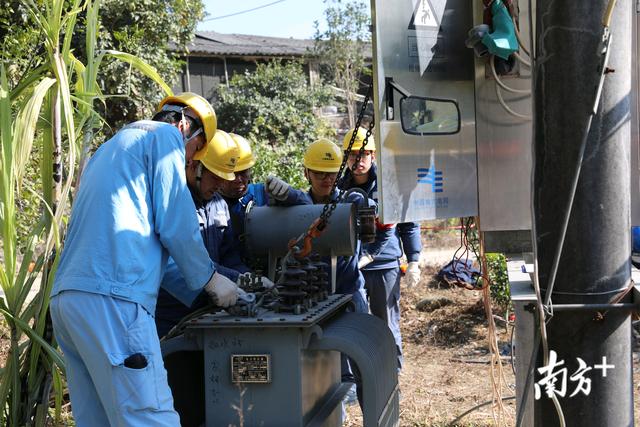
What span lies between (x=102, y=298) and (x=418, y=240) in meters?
4.22

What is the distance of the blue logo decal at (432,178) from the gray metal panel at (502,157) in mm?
258

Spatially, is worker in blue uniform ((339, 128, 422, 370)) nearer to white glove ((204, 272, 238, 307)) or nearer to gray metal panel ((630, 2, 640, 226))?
gray metal panel ((630, 2, 640, 226))

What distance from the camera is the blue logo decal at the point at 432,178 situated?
389 cm

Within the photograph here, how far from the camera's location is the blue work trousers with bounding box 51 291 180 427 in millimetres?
2938

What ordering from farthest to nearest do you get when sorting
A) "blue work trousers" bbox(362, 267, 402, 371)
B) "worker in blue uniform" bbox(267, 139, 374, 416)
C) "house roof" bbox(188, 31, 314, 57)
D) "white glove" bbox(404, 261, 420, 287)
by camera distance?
"house roof" bbox(188, 31, 314, 57), "white glove" bbox(404, 261, 420, 287), "blue work trousers" bbox(362, 267, 402, 371), "worker in blue uniform" bbox(267, 139, 374, 416)

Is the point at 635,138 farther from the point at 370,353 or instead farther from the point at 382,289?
the point at 382,289

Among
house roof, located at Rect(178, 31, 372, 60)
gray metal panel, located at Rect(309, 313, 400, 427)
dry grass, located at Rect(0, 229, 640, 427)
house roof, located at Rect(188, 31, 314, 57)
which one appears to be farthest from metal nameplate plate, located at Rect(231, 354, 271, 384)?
house roof, located at Rect(188, 31, 314, 57)

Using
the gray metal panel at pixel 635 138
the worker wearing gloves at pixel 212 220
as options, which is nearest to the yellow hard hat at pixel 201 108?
Result: the worker wearing gloves at pixel 212 220

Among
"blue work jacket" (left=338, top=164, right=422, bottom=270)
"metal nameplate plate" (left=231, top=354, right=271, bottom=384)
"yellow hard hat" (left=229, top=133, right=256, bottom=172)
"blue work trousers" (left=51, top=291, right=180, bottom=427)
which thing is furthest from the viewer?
"blue work jacket" (left=338, top=164, right=422, bottom=270)

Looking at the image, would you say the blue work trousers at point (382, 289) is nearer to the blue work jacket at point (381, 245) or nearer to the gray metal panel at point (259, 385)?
the blue work jacket at point (381, 245)

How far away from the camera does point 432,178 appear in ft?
12.9

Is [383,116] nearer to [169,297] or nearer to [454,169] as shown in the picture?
[454,169]

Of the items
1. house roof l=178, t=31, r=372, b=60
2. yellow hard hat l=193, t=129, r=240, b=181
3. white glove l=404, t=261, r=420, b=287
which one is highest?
house roof l=178, t=31, r=372, b=60

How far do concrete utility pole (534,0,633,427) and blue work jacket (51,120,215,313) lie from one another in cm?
138
